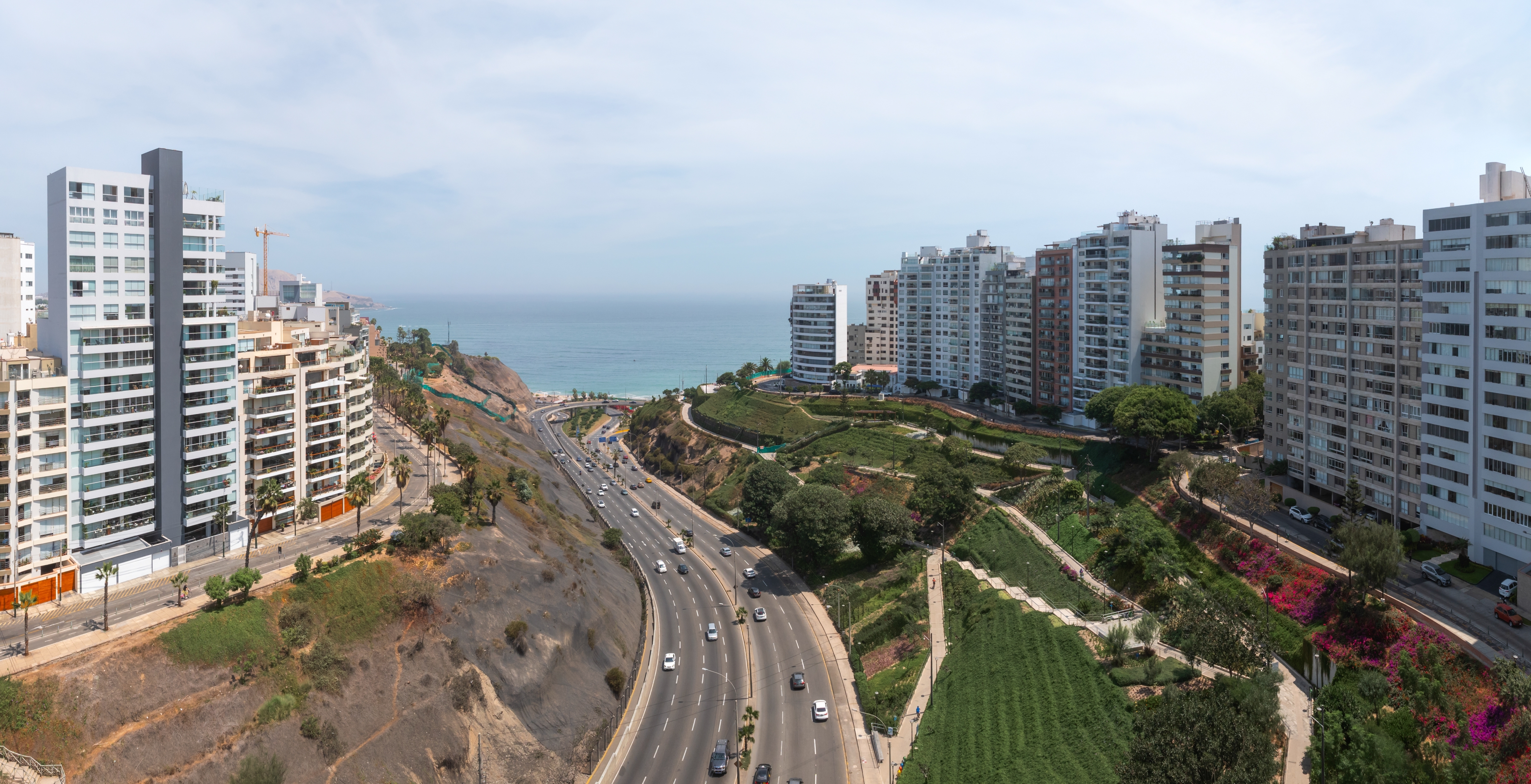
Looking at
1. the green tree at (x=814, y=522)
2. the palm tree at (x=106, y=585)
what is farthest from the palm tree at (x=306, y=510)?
the green tree at (x=814, y=522)

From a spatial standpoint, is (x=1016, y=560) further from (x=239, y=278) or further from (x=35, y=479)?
(x=239, y=278)

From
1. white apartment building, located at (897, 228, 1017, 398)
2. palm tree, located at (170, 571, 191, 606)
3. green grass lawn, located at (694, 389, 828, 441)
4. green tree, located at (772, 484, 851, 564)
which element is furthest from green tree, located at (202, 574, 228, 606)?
white apartment building, located at (897, 228, 1017, 398)

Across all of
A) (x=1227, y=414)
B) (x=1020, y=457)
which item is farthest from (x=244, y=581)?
(x=1227, y=414)

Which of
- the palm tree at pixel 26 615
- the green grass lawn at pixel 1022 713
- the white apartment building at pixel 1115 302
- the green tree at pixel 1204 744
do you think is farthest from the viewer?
the white apartment building at pixel 1115 302

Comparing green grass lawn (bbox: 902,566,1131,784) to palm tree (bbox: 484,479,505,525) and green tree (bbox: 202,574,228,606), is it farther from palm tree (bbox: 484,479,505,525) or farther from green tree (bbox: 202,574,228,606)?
green tree (bbox: 202,574,228,606)

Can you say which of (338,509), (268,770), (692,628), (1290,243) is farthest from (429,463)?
(1290,243)

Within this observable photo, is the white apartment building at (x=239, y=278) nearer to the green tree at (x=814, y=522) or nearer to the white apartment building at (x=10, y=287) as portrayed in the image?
the white apartment building at (x=10, y=287)
